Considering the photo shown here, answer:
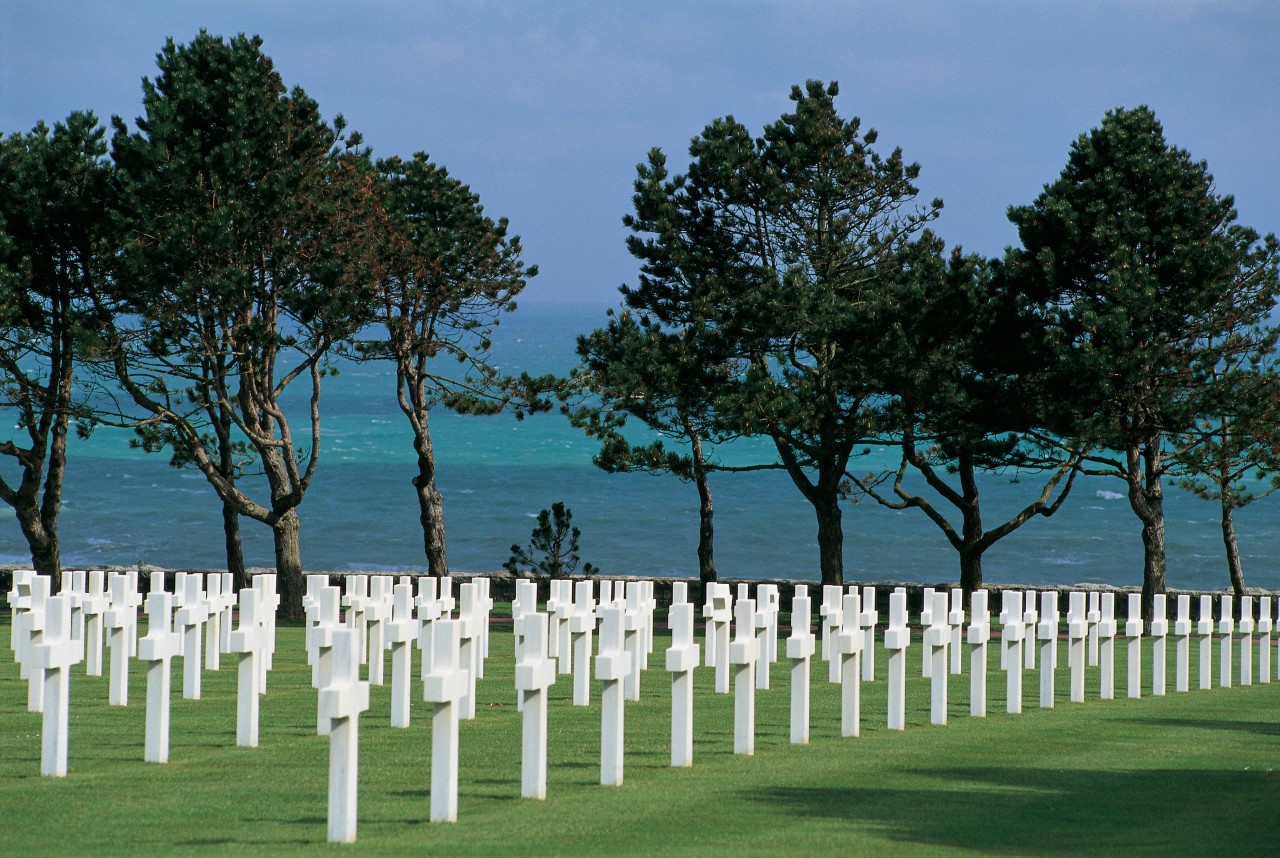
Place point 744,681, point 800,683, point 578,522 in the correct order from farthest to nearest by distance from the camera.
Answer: point 578,522 → point 800,683 → point 744,681

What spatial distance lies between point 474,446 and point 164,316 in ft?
276

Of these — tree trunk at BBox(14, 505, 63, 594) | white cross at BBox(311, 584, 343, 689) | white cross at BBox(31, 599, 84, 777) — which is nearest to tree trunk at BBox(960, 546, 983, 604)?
tree trunk at BBox(14, 505, 63, 594)

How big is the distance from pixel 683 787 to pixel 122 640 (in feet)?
16.3

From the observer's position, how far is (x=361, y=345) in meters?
28.4

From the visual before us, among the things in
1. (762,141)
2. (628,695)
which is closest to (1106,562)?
(762,141)

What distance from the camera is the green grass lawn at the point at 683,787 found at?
6.09 m

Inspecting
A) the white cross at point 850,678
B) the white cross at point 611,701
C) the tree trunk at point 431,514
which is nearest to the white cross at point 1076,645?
the white cross at point 850,678

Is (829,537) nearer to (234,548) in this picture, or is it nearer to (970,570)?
(970,570)

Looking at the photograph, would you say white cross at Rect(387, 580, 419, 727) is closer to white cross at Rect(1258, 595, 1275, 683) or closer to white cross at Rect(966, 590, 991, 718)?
white cross at Rect(966, 590, 991, 718)

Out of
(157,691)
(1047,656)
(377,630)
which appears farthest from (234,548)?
(157,691)

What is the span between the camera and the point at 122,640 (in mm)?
10688

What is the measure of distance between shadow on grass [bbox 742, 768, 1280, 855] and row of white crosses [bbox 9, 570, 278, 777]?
3.08m

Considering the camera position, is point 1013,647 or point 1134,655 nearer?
point 1013,647

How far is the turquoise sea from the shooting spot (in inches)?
3056
